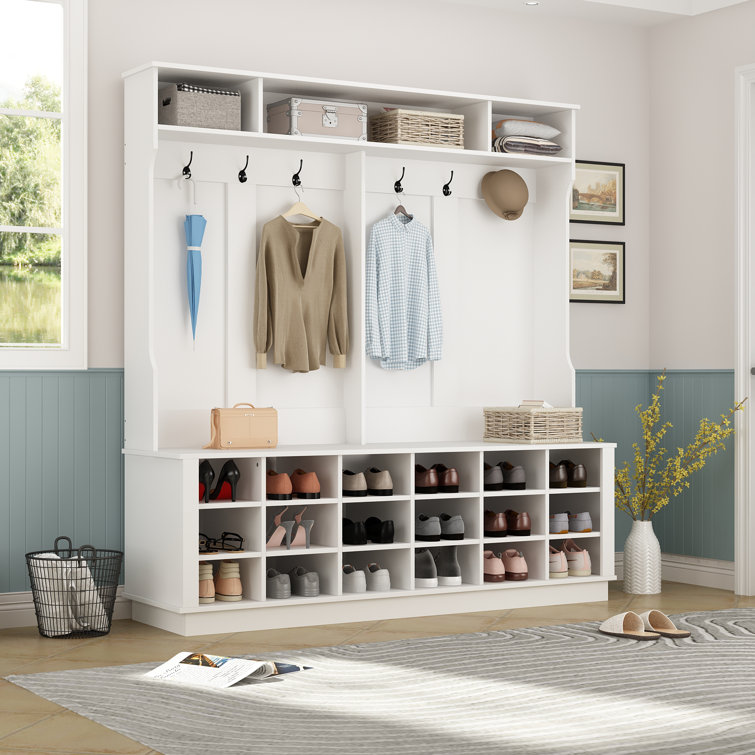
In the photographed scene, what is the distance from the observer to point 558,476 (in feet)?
18.4

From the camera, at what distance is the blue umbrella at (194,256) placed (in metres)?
5.16

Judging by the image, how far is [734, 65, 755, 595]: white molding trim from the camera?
5.88 m

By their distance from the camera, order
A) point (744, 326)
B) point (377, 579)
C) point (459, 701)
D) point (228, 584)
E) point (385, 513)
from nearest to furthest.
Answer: point (459, 701) → point (228, 584) → point (377, 579) → point (385, 513) → point (744, 326)

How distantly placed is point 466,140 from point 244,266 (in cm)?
127

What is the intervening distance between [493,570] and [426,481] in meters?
0.51

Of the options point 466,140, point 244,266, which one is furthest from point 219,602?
point 466,140

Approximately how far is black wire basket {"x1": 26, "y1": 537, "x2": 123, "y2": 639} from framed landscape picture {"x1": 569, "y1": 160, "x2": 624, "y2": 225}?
3.04m

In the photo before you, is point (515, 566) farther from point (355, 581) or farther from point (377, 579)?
point (355, 581)


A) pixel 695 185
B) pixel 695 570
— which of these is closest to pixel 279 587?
pixel 695 570

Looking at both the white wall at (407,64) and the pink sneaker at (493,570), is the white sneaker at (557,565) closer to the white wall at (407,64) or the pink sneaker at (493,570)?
the pink sneaker at (493,570)

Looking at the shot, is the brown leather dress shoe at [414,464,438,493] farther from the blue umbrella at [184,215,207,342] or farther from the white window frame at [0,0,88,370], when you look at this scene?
the white window frame at [0,0,88,370]

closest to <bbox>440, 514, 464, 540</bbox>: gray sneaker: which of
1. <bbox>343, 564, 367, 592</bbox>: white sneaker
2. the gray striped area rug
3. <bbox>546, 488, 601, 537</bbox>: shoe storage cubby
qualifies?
<bbox>343, 564, 367, 592</bbox>: white sneaker

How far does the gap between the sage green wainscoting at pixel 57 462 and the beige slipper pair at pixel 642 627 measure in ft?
6.84

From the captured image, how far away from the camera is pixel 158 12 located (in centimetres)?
528
